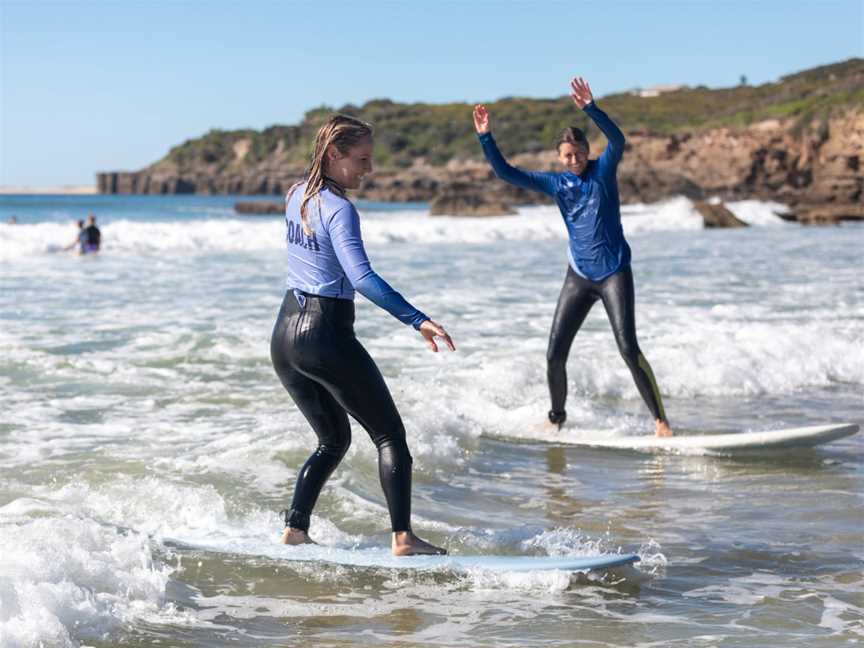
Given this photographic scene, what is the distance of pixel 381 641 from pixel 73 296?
14245 mm

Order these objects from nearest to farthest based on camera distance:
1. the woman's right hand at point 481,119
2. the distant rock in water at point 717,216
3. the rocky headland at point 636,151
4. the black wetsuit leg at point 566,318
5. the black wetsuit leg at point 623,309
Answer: the woman's right hand at point 481,119
the black wetsuit leg at point 623,309
the black wetsuit leg at point 566,318
the distant rock in water at point 717,216
the rocky headland at point 636,151

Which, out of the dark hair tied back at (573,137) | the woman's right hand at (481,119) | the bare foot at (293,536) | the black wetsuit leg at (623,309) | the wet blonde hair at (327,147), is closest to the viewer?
the wet blonde hair at (327,147)

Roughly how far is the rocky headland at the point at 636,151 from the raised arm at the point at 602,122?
41.6m

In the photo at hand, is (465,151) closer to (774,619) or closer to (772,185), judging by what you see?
(772,185)

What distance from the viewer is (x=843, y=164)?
77.6 meters

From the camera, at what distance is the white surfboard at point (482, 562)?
5.29m

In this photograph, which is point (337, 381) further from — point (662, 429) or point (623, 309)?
point (662, 429)

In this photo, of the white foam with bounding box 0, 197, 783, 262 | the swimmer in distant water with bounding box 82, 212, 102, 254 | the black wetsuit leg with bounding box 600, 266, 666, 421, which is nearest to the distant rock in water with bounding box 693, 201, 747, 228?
the white foam with bounding box 0, 197, 783, 262

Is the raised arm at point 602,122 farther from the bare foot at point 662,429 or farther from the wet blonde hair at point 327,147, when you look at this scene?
the wet blonde hair at point 327,147

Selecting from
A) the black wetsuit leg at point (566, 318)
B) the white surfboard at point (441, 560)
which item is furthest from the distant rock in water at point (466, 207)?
the white surfboard at point (441, 560)

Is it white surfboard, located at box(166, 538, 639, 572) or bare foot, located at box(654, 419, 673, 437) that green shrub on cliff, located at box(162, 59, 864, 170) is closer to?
bare foot, located at box(654, 419, 673, 437)

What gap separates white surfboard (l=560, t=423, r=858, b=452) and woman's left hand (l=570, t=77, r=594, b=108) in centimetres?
252

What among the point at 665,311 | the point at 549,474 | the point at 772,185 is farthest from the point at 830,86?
the point at 549,474

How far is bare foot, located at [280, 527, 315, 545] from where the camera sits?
561cm
